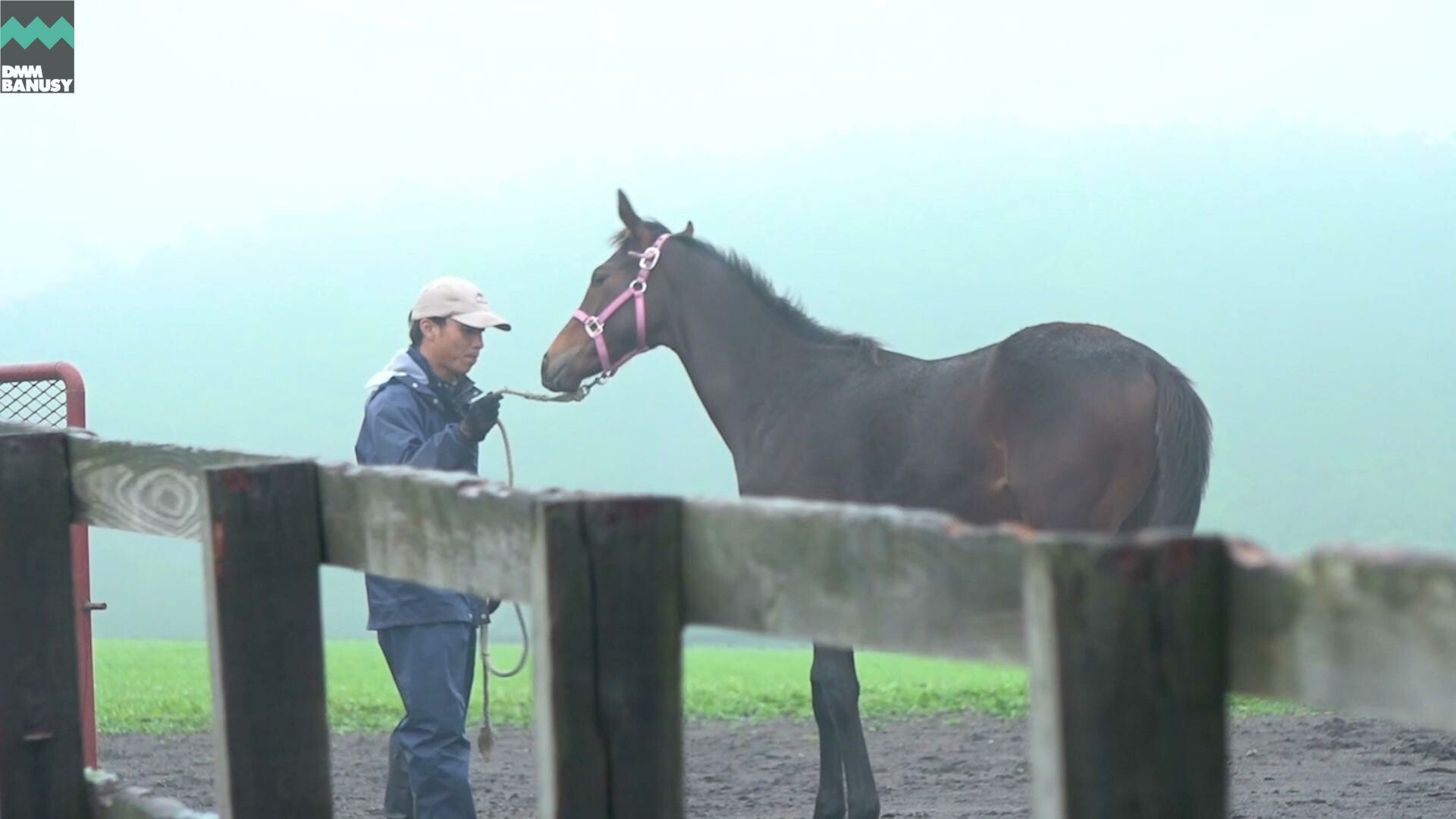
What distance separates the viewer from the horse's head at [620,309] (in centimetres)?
643

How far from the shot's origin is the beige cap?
16.3ft

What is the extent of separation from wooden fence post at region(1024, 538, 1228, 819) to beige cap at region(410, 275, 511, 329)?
12.4ft

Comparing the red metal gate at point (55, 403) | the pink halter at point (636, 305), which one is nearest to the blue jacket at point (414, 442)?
the red metal gate at point (55, 403)

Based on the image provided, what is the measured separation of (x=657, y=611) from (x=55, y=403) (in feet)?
13.6

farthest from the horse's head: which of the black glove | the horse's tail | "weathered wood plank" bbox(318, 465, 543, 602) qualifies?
"weathered wood plank" bbox(318, 465, 543, 602)

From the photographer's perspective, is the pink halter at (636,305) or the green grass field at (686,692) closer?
the pink halter at (636,305)

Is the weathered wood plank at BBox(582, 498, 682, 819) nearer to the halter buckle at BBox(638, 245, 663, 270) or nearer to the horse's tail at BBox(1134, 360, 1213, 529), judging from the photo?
the horse's tail at BBox(1134, 360, 1213, 529)

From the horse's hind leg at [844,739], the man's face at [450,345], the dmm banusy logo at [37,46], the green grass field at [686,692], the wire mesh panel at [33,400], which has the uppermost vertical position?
the dmm banusy logo at [37,46]

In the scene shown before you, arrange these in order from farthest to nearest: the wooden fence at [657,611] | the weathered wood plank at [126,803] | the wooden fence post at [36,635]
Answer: the wooden fence post at [36,635], the weathered wood plank at [126,803], the wooden fence at [657,611]

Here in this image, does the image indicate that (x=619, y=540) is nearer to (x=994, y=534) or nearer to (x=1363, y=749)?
(x=994, y=534)

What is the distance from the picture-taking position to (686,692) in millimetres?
9508

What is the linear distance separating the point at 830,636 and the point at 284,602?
94cm

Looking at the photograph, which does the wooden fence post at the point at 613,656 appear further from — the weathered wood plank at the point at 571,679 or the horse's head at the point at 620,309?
the horse's head at the point at 620,309

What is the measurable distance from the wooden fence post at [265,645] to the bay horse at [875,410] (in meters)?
3.30
